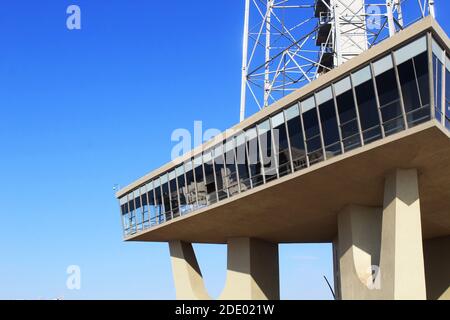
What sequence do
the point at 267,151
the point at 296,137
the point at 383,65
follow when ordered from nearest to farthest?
the point at 383,65 < the point at 296,137 < the point at 267,151

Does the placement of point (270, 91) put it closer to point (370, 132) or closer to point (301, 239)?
point (301, 239)

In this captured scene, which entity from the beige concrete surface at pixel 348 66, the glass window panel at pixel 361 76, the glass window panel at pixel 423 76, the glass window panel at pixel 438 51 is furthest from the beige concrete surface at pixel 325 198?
the beige concrete surface at pixel 348 66

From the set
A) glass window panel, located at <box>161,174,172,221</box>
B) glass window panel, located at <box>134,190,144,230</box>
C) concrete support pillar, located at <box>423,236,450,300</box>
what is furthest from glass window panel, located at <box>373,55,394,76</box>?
glass window panel, located at <box>134,190,144,230</box>

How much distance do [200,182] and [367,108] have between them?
44.9 ft

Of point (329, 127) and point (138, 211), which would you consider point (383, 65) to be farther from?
point (138, 211)

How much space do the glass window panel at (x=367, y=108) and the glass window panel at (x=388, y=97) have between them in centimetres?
38

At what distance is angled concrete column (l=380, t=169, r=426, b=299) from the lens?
23.5m

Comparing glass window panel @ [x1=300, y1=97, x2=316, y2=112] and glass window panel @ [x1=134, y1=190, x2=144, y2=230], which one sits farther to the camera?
glass window panel @ [x1=134, y1=190, x2=144, y2=230]

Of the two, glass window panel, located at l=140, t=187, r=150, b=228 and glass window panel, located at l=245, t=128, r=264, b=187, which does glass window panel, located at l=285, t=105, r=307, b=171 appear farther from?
glass window panel, located at l=140, t=187, r=150, b=228

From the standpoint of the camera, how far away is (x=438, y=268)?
38.0 m

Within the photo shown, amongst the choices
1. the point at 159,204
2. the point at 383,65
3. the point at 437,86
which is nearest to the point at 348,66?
the point at 383,65

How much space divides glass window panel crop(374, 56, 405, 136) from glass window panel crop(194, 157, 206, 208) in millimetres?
13997

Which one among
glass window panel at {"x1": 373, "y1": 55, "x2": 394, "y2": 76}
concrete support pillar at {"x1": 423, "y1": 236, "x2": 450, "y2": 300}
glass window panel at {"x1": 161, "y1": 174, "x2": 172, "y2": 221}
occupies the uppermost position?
glass window panel at {"x1": 373, "y1": 55, "x2": 394, "y2": 76}
